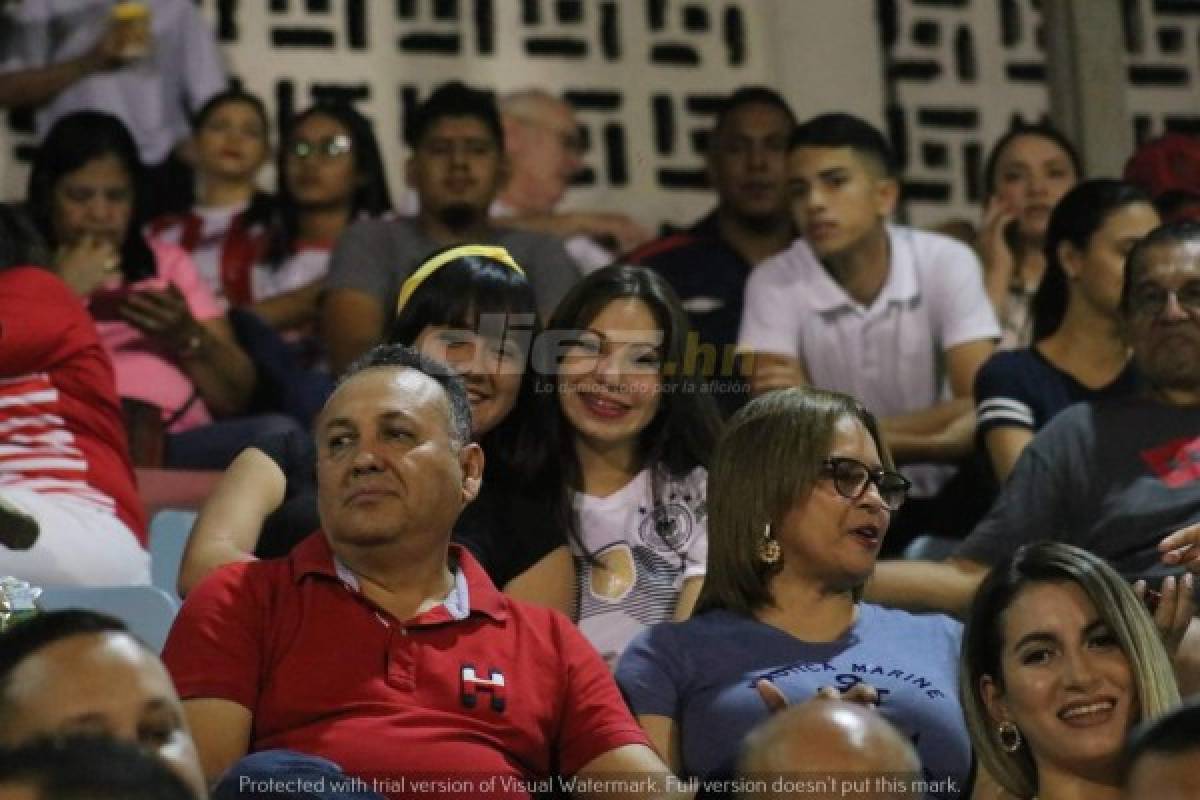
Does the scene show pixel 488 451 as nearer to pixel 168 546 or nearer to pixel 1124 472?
pixel 168 546

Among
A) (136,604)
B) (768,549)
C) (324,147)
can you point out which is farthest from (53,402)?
(324,147)

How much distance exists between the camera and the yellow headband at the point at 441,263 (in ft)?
14.0

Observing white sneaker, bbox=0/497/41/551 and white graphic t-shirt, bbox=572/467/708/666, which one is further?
white graphic t-shirt, bbox=572/467/708/666

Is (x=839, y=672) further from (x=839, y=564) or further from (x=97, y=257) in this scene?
(x=97, y=257)

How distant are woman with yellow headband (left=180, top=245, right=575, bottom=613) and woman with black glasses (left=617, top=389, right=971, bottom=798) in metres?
0.43

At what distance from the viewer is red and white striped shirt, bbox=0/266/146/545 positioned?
14.5ft

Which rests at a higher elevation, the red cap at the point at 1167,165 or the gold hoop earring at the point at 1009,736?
the red cap at the point at 1167,165

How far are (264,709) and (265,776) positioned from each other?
399 millimetres

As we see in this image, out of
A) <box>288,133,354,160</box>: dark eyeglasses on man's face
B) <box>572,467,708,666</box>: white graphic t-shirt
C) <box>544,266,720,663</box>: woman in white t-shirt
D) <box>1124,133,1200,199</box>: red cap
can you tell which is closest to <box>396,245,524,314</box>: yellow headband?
<box>544,266,720,663</box>: woman in white t-shirt

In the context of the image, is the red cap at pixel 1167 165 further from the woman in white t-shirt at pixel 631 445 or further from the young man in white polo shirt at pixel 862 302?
the woman in white t-shirt at pixel 631 445

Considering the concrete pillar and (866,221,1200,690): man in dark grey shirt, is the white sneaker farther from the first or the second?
the concrete pillar

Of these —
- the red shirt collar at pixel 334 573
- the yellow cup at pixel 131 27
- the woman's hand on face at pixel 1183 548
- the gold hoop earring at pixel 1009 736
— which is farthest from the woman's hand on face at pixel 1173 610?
the yellow cup at pixel 131 27

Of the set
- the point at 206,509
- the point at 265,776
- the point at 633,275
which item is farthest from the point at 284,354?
the point at 265,776

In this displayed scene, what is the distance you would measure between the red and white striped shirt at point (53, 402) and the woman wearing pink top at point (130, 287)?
2.55 ft
